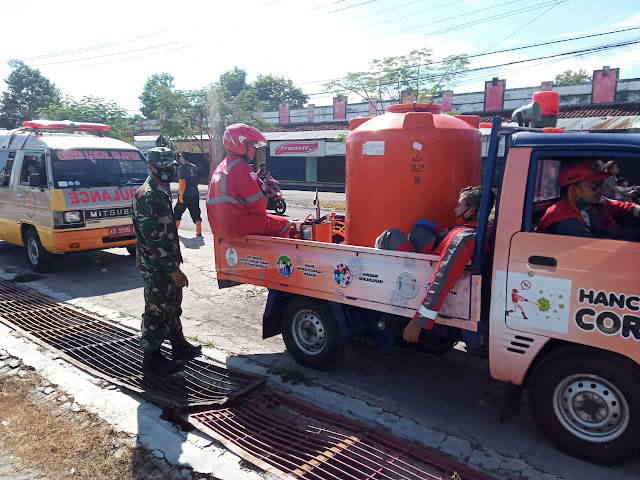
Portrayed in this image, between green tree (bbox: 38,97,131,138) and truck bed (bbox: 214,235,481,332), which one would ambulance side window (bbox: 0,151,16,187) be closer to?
Answer: truck bed (bbox: 214,235,481,332)

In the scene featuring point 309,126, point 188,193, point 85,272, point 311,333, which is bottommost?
point 85,272

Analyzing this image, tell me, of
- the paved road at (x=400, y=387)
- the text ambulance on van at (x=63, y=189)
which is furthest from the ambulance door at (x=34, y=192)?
the paved road at (x=400, y=387)

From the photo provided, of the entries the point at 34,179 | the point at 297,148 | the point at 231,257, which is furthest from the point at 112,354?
the point at 297,148

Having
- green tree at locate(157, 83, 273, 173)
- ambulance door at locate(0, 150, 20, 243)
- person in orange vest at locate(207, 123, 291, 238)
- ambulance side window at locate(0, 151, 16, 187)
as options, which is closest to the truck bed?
person in orange vest at locate(207, 123, 291, 238)

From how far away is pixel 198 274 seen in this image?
325 inches

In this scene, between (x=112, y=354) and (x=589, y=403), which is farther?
(x=112, y=354)

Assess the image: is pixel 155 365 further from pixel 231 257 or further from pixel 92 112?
pixel 92 112

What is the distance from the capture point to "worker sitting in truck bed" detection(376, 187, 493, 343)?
344 cm

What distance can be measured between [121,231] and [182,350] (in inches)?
165

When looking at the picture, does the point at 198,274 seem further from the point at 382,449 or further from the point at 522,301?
the point at 522,301

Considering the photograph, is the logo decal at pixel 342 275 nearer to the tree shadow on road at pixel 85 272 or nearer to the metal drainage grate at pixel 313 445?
the metal drainage grate at pixel 313 445

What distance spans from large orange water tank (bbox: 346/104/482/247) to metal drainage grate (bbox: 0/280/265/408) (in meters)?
1.91

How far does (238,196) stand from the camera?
4.88 m

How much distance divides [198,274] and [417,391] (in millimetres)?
4948
